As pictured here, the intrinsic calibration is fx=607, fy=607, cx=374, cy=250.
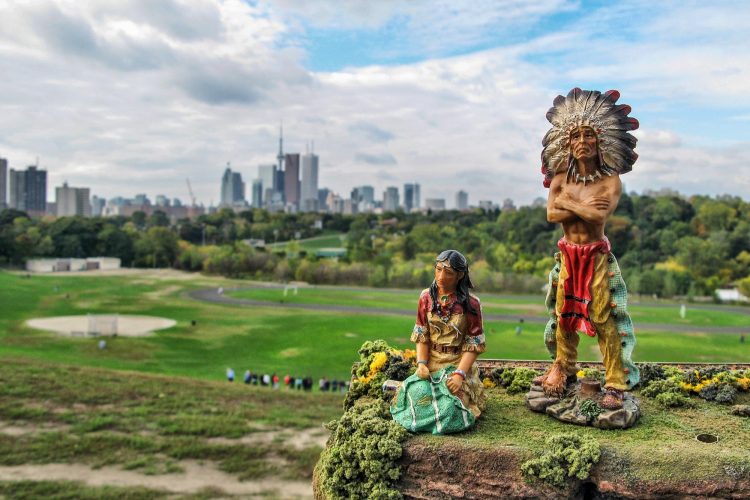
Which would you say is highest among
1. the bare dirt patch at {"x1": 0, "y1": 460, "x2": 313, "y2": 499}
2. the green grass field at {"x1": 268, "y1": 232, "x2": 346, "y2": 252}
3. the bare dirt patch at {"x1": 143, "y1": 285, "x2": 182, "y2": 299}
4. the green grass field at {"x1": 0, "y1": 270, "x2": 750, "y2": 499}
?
the green grass field at {"x1": 268, "y1": 232, "x2": 346, "y2": 252}

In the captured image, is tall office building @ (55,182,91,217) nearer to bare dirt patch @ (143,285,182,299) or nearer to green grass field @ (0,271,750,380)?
bare dirt patch @ (143,285,182,299)

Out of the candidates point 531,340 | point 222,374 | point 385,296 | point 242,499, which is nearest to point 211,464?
point 242,499

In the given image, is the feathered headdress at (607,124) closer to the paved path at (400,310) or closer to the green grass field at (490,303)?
the paved path at (400,310)

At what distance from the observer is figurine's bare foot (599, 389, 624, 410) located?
949 cm

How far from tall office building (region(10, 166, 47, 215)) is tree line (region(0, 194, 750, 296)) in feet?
271

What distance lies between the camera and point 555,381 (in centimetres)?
1026

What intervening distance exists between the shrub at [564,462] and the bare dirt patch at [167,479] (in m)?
8.07

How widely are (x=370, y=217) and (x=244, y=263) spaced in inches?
1892

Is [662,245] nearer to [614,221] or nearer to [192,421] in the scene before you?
[614,221]

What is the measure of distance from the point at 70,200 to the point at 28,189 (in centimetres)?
1030

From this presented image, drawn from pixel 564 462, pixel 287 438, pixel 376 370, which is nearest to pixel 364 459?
pixel 376 370

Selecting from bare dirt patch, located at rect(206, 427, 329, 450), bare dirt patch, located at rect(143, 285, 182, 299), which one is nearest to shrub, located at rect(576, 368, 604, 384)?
bare dirt patch, located at rect(206, 427, 329, 450)

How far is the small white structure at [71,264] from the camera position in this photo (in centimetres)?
6975

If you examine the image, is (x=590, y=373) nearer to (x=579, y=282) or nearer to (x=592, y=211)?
(x=579, y=282)
